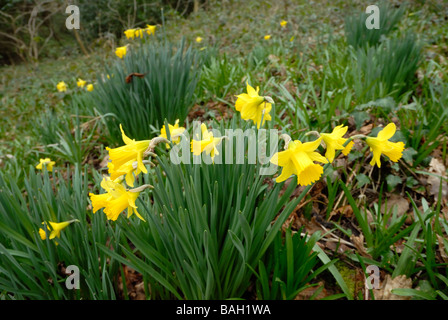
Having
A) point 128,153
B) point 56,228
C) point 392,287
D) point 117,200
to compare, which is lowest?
point 392,287

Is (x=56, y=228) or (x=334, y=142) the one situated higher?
(x=334, y=142)

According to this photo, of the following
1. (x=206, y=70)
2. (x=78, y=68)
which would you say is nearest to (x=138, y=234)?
(x=206, y=70)

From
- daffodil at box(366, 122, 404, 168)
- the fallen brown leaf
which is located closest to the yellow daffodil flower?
daffodil at box(366, 122, 404, 168)

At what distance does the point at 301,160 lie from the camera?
2.62ft

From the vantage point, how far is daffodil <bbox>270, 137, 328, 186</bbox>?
2.62ft

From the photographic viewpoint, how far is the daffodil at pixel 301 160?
797 mm

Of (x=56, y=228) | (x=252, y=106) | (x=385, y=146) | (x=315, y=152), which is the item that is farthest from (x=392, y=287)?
(x=56, y=228)

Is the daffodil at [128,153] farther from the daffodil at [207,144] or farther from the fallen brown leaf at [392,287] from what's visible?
the fallen brown leaf at [392,287]

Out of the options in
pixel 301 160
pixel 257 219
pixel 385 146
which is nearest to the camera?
pixel 301 160

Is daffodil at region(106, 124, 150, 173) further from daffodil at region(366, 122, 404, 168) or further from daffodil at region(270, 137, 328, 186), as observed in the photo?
daffodil at region(366, 122, 404, 168)

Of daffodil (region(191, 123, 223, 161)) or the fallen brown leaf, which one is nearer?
daffodil (region(191, 123, 223, 161))

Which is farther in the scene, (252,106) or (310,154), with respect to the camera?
(252,106)

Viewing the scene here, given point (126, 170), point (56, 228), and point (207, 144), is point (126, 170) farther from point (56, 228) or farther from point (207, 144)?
point (56, 228)
